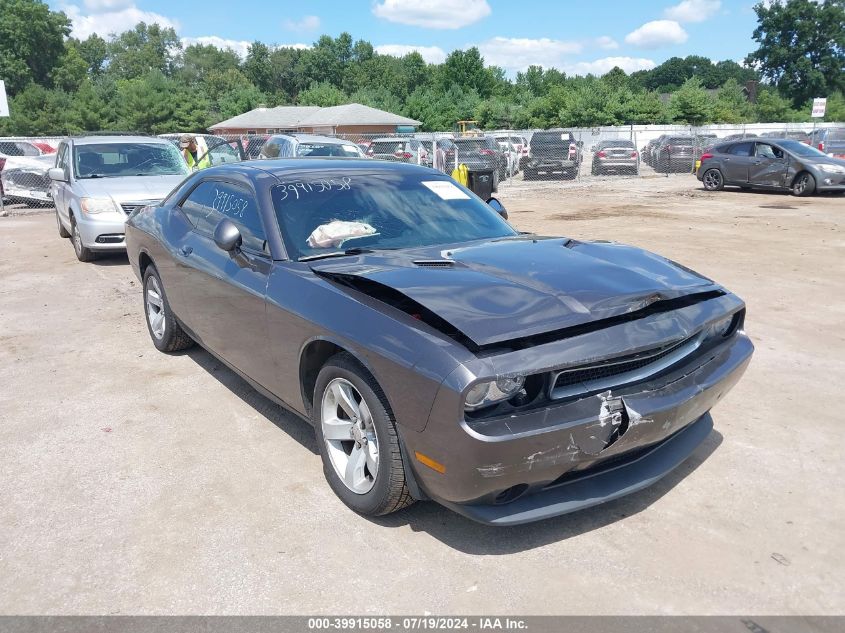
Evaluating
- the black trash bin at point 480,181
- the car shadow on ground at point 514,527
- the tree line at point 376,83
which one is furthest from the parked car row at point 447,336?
the tree line at point 376,83

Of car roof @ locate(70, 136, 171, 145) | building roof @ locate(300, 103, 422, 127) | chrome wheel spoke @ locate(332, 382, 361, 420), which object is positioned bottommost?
chrome wheel spoke @ locate(332, 382, 361, 420)

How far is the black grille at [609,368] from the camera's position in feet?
9.15

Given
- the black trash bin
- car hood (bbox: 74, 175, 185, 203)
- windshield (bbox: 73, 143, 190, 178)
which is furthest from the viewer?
the black trash bin

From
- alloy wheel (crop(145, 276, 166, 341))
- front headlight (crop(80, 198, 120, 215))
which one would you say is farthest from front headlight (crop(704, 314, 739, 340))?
front headlight (crop(80, 198, 120, 215))

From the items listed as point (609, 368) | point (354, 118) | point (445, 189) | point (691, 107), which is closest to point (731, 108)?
point (691, 107)

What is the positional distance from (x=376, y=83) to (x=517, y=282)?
104637mm

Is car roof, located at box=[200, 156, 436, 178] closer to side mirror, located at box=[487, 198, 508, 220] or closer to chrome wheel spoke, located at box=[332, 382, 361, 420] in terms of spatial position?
side mirror, located at box=[487, 198, 508, 220]

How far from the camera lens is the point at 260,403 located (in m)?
4.67

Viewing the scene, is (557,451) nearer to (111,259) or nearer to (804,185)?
(111,259)

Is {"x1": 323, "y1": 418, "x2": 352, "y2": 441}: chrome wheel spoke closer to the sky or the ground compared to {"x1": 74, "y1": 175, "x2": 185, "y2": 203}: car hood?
closer to the ground

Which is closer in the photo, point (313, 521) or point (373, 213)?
point (313, 521)

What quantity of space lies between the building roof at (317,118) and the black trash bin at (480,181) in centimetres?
4416

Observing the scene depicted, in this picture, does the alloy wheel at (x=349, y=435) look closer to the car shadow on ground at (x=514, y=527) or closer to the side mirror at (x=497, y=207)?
the car shadow on ground at (x=514, y=527)

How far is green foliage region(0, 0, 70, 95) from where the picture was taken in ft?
280
